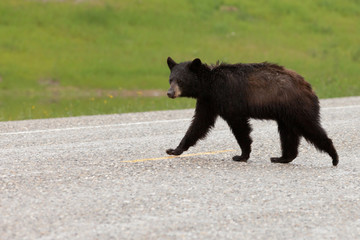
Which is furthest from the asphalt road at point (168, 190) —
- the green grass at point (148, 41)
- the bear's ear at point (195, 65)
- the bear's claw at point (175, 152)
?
the green grass at point (148, 41)

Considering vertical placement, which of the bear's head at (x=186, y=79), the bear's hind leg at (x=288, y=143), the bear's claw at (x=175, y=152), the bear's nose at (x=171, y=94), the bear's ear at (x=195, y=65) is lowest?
the bear's claw at (x=175, y=152)

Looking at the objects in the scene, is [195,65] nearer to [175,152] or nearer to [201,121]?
[201,121]

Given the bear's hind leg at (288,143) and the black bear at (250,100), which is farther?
the bear's hind leg at (288,143)

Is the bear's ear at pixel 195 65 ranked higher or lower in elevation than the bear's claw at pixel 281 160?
higher

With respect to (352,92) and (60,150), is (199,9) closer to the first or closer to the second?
(352,92)

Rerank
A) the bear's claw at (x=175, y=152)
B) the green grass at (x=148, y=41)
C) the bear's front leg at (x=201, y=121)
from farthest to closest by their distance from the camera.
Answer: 1. the green grass at (x=148, y=41)
2. the bear's claw at (x=175, y=152)
3. the bear's front leg at (x=201, y=121)

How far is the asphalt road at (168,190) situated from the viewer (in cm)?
533

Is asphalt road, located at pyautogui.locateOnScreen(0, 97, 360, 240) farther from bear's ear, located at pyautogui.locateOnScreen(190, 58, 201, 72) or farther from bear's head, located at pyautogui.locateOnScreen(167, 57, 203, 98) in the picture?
bear's ear, located at pyautogui.locateOnScreen(190, 58, 201, 72)

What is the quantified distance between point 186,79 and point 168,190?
1686 mm

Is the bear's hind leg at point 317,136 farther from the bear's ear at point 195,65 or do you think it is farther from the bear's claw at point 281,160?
the bear's ear at point 195,65

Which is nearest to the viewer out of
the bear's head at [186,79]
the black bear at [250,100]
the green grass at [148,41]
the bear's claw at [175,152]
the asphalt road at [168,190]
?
the asphalt road at [168,190]

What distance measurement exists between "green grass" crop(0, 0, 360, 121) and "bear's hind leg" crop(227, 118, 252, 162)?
586 inches

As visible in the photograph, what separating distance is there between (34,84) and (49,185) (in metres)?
19.2

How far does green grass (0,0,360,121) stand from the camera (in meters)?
26.3
